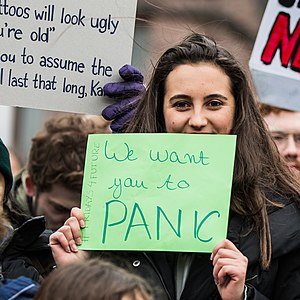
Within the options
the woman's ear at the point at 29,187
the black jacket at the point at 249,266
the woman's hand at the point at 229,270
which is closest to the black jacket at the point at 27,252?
the black jacket at the point at 249,266

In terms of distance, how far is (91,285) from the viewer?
269 centimetres

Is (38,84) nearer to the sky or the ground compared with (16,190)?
nearer to the sky

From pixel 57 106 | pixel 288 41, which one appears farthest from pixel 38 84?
pixel 288 41

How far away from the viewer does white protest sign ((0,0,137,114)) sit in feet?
14.1

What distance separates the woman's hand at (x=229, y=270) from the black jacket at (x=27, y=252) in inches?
27.1

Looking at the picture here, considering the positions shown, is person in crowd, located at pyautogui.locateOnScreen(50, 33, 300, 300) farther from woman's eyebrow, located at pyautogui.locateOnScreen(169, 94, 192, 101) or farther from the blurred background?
the blurred background

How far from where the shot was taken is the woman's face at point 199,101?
367 centimetres

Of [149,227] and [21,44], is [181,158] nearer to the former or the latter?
[149,227]

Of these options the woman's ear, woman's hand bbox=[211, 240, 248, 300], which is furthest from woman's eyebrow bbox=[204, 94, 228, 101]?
the woman's ear

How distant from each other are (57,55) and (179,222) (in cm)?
104

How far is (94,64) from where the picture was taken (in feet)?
14.1

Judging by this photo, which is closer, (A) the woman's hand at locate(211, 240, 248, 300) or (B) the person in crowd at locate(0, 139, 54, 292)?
(A) the woman's hand at locate(211, 240, 248, 300)

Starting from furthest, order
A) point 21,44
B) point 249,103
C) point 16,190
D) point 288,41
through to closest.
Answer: point 16,190 < point 288,41 < point 21,44 < point 249,103

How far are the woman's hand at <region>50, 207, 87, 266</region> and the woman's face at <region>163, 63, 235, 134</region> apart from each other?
45 cm
